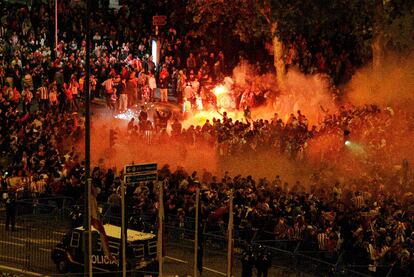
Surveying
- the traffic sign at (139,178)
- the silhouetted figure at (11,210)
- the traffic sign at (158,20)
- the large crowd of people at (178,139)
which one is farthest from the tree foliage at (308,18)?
the traffic sign at (139,178)

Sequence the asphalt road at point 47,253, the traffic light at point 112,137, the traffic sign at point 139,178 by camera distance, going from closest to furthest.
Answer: the traffic sign at point 139,178, the asphalt road at point 47,253, the traffic light at point 112,137

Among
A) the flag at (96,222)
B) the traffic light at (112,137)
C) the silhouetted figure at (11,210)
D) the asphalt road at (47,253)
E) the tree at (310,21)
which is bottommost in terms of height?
the asphalt road at (47,253)

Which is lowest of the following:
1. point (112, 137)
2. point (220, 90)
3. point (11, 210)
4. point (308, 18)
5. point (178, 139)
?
point (11, 210)

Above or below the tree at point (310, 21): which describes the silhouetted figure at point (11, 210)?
below

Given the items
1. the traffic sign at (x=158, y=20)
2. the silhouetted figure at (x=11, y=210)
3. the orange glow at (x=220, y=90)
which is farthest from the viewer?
the traffic sign at (x=158, y=20)

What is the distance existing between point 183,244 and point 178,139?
9622mm

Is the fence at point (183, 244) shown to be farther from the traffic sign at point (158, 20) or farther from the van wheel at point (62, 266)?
the traffic sign at point (158, 20)

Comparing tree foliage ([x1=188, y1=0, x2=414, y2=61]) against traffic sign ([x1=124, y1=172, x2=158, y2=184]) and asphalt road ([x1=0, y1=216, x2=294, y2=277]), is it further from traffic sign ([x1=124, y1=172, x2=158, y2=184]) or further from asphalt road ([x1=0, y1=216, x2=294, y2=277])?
traffic sign ([x1=124, y1=172, x2=158, y2=184])

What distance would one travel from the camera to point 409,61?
40594 millimetres

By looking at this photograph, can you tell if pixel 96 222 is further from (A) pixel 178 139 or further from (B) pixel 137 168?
(A) pixel 178 139

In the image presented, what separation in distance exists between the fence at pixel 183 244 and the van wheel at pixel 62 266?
1.04 ft

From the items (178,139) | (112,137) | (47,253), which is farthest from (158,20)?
(47,253)

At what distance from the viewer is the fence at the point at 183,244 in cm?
2227

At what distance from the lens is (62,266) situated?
72.8 ft
